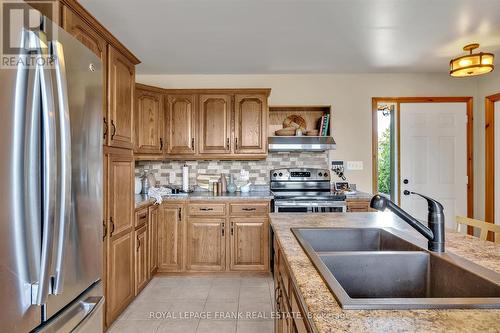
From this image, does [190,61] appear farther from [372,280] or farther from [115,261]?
[372,280]

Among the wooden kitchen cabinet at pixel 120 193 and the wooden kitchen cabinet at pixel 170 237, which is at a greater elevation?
the wooden kitchen cabinet at pixel 120 193

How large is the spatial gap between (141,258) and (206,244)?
75 cm

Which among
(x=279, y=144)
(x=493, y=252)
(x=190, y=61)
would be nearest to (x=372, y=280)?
(x=493, y=252)

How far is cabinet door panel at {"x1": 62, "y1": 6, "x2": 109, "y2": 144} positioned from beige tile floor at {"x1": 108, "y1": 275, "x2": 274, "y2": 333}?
151 cm

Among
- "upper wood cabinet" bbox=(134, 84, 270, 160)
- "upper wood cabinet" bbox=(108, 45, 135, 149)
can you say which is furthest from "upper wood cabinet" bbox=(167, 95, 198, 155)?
"upper wood cabinet" bbox=(108, 45, 135, 149)

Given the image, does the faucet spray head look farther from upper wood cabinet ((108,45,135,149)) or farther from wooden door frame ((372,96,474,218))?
wooden door frame ((372,96,474,218))

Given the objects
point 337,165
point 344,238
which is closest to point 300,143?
point 337,165

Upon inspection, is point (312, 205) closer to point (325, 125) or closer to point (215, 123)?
point (325, 125)

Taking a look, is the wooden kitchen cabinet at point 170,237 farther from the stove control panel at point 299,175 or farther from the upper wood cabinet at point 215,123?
the stove control panel at point 299,175

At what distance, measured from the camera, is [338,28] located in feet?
8.91

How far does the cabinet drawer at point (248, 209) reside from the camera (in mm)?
3303

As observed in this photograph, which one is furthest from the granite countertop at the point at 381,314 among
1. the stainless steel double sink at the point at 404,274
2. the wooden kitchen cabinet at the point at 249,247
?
the wooden kitchen cabinet at the point at 249,247

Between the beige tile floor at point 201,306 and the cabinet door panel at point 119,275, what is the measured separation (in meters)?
0.15

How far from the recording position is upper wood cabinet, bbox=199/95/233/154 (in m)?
3.59
